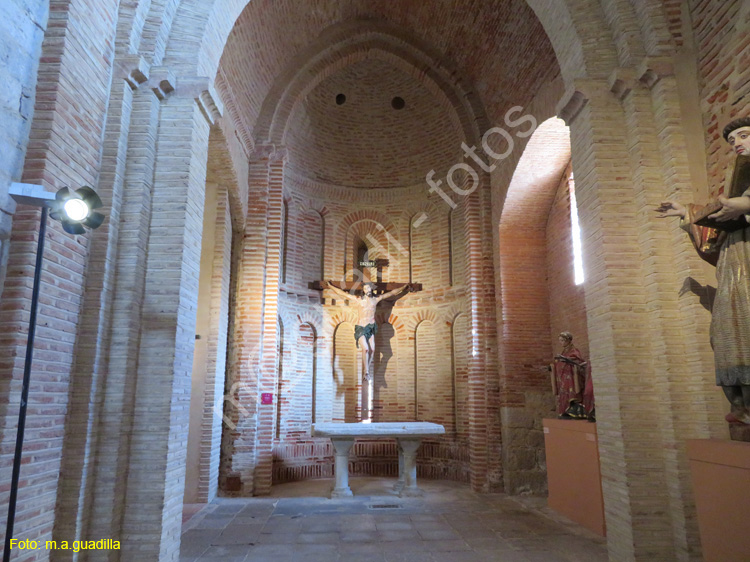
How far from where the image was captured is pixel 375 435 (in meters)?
8.70

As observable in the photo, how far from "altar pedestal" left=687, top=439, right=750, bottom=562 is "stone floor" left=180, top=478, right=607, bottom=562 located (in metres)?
1.84

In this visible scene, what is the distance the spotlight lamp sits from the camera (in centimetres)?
330

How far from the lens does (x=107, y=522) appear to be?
14.2 feet

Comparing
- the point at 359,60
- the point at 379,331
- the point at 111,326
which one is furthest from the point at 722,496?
the point at 359,60

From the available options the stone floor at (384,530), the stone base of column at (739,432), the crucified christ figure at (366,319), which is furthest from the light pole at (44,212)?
the crucified christ figure at (366,319)

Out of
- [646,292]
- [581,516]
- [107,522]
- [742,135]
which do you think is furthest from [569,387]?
[107,522]

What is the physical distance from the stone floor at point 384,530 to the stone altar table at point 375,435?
11.8 inches

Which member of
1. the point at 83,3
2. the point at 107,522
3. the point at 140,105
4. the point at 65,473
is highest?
the point at 83,3

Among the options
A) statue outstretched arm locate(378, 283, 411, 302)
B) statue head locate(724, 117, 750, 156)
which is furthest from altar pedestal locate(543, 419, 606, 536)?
statue outstretched arm locate(378, 283, 411, 302)

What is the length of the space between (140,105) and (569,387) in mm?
6898

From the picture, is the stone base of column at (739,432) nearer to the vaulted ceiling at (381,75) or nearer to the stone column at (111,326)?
the stone column at (111,326)

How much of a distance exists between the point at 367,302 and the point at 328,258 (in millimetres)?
1443

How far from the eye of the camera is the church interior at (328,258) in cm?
421

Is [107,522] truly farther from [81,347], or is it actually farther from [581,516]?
[581,516]
